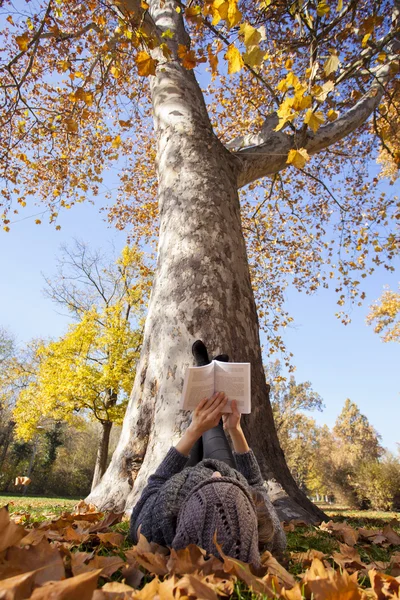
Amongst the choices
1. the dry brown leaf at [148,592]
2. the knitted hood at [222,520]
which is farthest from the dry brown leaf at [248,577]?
the dry brown leaf at [148,592]

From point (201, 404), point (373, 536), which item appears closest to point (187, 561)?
point (201, 404)

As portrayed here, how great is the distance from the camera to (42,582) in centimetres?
89

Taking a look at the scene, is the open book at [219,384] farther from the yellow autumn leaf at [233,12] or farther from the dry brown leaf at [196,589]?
the yellow autumn leaf at [233,12]

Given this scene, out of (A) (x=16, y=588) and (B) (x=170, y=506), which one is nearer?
(A) (x=16, y=588)

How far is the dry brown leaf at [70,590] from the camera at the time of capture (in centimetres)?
76

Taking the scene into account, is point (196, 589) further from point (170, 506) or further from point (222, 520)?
point (170, 506)

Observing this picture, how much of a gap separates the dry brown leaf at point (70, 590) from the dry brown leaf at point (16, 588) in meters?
0.04

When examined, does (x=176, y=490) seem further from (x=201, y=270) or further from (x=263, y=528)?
(x=201, y=270)

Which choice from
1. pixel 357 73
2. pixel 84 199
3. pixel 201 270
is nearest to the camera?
pixel 201 270

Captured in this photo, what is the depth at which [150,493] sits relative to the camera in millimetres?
2051

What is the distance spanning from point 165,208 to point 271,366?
22093 mm

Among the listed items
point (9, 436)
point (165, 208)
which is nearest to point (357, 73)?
point (165, 208)

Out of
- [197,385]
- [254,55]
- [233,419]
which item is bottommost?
[233,419]

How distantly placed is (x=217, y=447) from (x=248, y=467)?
221 mm
